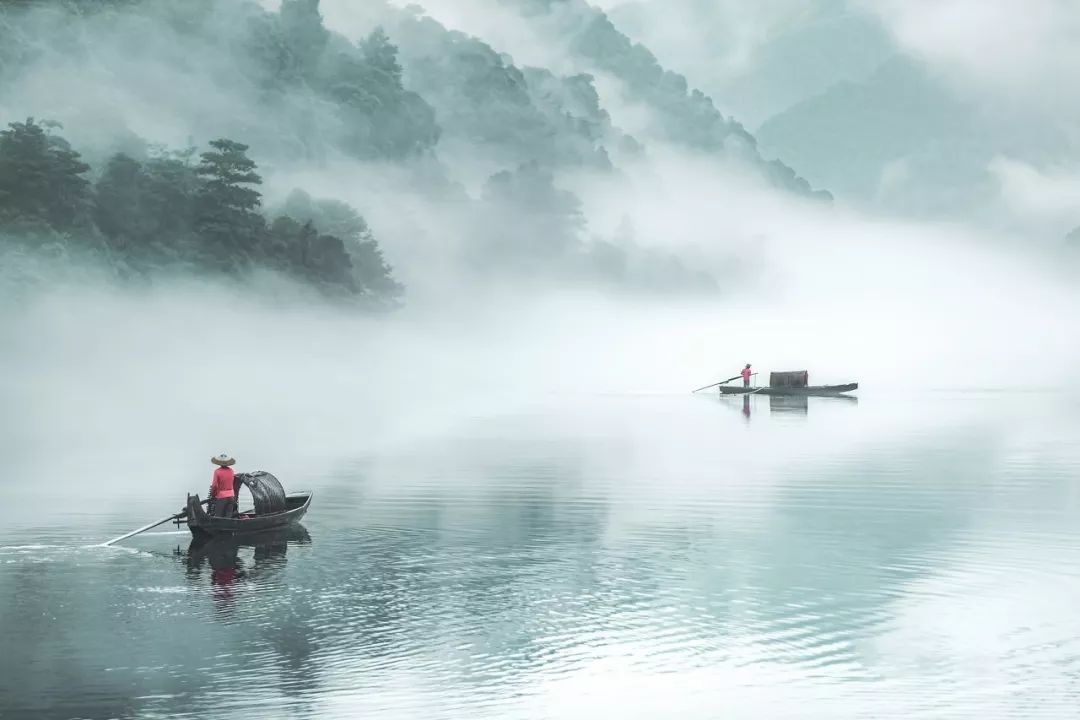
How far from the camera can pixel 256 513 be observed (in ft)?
132

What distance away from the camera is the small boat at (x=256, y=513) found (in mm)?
38000

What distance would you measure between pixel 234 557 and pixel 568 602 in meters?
10.1

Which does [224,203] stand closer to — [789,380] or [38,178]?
[38,178]

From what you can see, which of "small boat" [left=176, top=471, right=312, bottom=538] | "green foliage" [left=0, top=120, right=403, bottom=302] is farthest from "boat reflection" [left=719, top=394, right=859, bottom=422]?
"small boat" [left=176, top=471, right=312, bottom=538]

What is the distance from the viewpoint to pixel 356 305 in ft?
607

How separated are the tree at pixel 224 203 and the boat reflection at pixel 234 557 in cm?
11995

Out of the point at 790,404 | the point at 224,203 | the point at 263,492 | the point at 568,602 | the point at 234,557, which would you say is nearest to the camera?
the point at 568,602

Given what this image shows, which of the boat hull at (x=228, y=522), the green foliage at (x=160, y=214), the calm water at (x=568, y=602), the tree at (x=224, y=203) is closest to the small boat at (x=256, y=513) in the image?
the boat hull at (x=228, y=522)

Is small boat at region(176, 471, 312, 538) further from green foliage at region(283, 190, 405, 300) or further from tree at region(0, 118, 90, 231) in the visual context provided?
green foliage at region(283, 190, 405, 300)

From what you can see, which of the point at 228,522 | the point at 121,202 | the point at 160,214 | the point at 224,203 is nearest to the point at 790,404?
the point at 224,203

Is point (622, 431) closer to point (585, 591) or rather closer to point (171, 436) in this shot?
point (171, 436)

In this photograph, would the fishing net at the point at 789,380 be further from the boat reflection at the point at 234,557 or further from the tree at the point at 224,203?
the boat reflection at the point at 234,557

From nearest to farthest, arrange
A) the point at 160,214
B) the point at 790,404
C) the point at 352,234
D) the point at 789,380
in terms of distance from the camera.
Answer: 1. the point at 790,404
2. the point at 789,380
3. the point at 160,214
4. the point at 352,234

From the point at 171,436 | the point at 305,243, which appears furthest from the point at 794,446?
the point at 305,243
